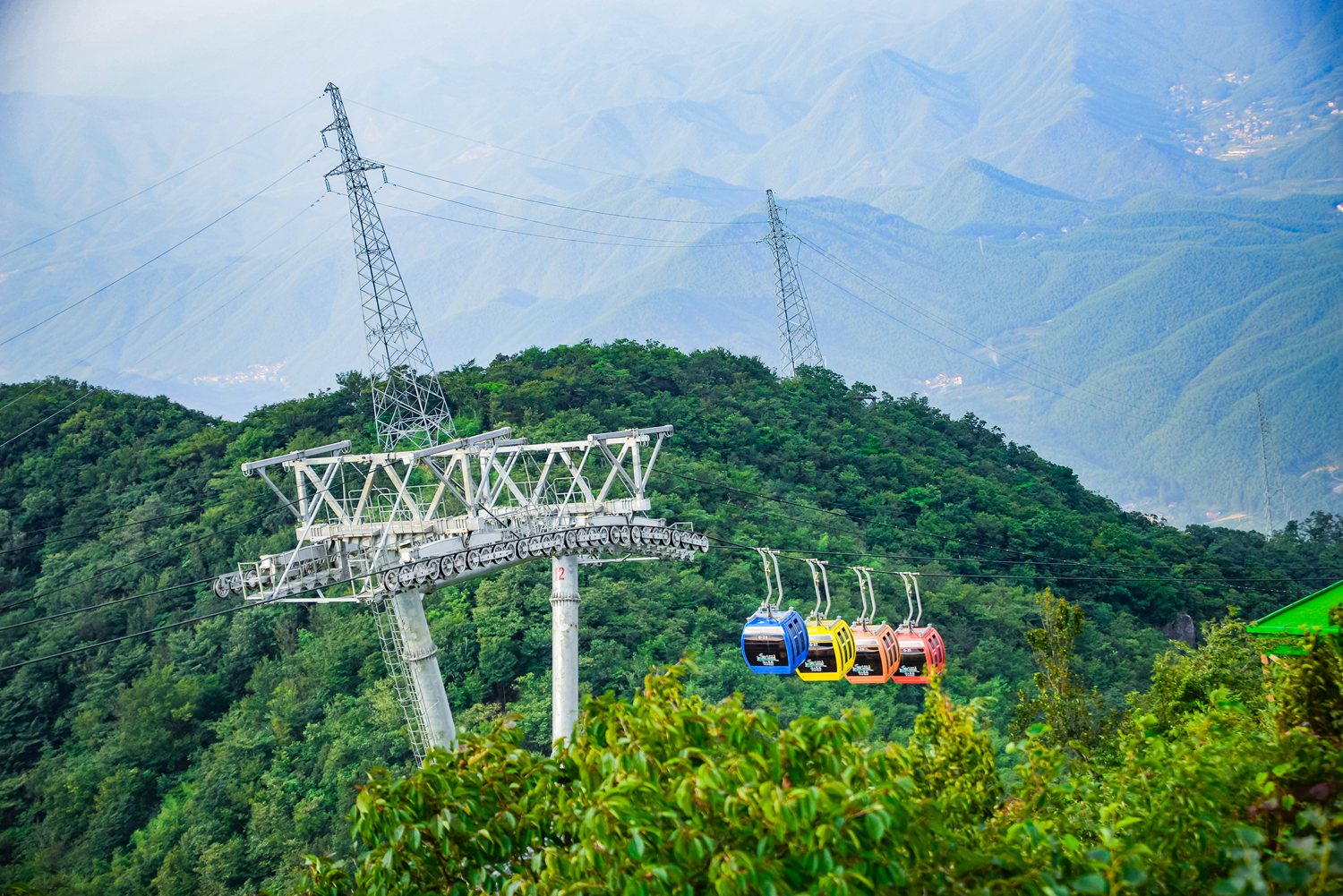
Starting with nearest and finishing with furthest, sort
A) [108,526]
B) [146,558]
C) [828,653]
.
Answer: [828,653]
[146,558]
[108,526]

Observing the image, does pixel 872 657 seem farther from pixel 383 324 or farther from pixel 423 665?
pixel 383 324

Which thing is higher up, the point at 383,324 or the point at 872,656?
the point at 383,324

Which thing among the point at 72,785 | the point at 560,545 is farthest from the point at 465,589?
the point at 560,545

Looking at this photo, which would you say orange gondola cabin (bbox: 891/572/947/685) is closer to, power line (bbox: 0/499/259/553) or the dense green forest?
the dense green forest

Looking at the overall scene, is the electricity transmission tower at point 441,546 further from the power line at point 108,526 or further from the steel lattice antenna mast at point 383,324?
the power line at point 108,526

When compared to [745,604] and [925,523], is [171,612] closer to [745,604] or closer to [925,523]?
[745,604]

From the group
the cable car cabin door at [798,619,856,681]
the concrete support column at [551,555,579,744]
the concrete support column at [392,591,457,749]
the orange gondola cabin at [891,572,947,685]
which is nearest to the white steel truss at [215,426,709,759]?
the concrete support column at [392,591,457,749]

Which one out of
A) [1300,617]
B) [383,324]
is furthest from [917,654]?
[383,324]
